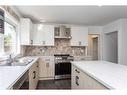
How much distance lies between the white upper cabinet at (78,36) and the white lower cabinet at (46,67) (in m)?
1.28

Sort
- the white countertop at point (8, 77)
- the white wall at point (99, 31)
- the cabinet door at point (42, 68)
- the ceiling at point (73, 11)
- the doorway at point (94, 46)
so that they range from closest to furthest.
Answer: the white countertop at point (8, 77) < the ceiling at point (73, 11) < the cabinet door at point (42, 68) < the white wall at point (99, 31) < the doorway at point (94, 46)

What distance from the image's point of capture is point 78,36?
A: 5941 mm

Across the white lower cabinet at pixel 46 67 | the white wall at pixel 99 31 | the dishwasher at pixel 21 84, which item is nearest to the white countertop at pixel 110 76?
the dishwasher at pixel 21 84

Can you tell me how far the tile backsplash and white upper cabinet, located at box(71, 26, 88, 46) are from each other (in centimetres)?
36

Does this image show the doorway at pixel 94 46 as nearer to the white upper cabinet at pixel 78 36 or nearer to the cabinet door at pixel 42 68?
the white upper cabinet at pixel 78 36

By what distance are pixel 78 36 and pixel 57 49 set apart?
1093 mm

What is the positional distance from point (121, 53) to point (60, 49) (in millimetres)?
2536

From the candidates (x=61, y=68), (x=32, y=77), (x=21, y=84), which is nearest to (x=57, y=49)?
(x=61, y=68)

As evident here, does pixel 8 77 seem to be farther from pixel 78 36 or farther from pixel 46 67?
pixel 78 36

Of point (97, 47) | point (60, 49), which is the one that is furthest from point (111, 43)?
point (60, 49)

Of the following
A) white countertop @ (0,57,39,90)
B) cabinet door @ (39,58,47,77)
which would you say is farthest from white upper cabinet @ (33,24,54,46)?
white countertop @ (0,57,39,90)

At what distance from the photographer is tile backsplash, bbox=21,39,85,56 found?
5.82 metres

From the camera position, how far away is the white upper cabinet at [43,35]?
5516 millimetres
